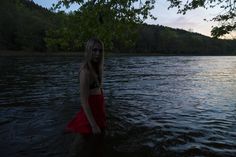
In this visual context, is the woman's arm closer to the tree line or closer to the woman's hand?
the woman's hand

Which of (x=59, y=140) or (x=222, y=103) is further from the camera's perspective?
(x=222, y=103)

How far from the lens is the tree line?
11.4m

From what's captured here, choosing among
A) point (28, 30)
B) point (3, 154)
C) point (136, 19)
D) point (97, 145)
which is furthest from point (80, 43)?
point (28, 30)

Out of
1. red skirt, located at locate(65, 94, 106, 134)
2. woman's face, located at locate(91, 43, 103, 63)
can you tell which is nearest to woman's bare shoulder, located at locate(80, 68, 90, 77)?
woman's face, located at locate(91, 43, 103, 63)

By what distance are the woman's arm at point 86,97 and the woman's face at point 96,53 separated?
0.35 meters

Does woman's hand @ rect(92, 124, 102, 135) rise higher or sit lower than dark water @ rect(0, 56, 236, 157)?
higher

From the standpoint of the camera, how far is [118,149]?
9.14 m

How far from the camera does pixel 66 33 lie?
38.5 ft

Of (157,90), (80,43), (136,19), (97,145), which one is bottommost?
(157,90)

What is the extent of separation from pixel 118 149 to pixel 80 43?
436 cm

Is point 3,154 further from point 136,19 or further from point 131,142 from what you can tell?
point 136,19

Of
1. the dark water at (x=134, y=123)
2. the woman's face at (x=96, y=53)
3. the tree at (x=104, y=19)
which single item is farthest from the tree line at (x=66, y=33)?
the woman's face at (x=96, y=53)

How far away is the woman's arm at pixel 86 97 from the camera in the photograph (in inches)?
243

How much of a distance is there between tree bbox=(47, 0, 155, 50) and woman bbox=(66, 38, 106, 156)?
467 cm
